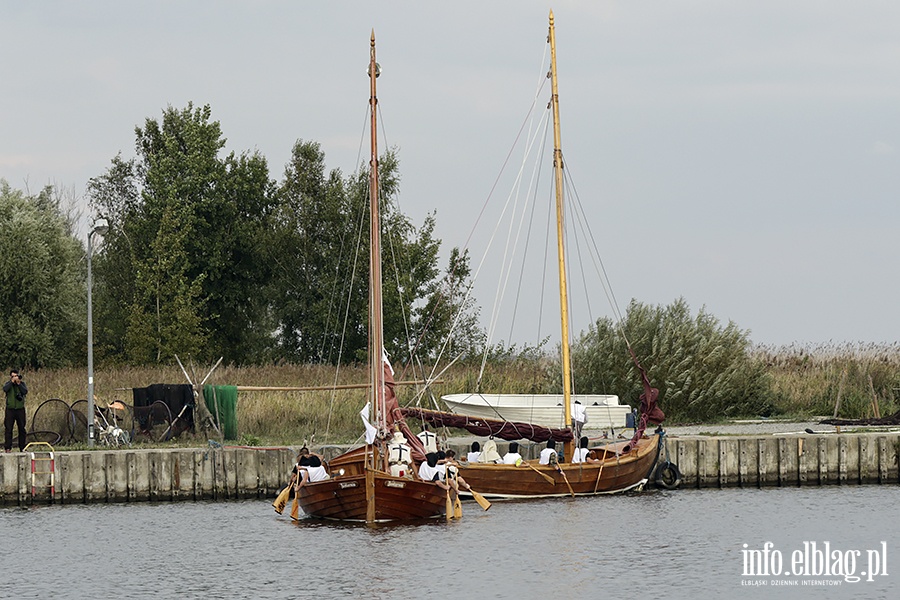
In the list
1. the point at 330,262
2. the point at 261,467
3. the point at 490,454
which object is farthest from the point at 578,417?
the point at 330,262

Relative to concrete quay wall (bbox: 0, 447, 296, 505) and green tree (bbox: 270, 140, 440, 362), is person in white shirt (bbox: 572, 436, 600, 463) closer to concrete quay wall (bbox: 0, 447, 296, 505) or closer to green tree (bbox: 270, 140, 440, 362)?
concrete quay wall (bbox: 0, 447, 296, 505)

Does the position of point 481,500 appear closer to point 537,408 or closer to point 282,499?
point 282,499

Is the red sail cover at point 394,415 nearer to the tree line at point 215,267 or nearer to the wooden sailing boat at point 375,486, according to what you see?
the wooden sailing boat at point 375,486

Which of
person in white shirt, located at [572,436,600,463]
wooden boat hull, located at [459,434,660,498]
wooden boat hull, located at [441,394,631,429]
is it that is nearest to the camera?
wooden boat hull, located at [459,434,660,498]

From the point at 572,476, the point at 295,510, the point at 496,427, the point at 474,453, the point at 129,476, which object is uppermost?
the point at 496,427

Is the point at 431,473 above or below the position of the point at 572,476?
above

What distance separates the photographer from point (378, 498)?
3656cm

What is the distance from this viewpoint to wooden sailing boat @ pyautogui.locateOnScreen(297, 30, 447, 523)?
36250 mm

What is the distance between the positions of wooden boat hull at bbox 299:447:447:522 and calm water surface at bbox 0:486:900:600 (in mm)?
525

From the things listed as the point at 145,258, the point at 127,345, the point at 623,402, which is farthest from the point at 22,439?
the point at 145,258

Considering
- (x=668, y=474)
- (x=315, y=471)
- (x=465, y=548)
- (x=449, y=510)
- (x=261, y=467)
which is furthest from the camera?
(x=668, y=474)

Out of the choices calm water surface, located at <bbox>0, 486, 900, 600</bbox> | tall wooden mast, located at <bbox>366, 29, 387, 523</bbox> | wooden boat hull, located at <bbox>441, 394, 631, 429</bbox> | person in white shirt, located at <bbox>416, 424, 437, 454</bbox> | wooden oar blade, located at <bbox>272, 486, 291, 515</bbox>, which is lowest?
calm water surface, located at <bbox>0, 486, 900, 600</bbox>

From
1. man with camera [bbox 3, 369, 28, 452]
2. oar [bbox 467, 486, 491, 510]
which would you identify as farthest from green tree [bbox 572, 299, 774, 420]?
man with camera [bbox 3, 369, 28, 452]

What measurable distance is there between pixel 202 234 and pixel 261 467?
146 ft
